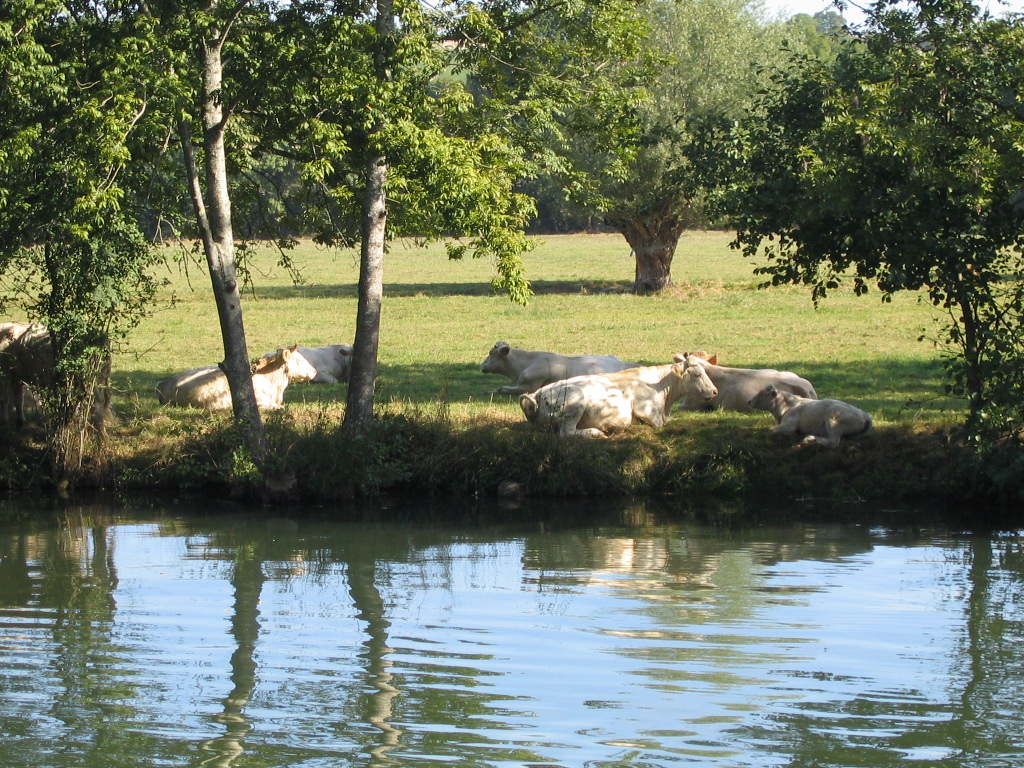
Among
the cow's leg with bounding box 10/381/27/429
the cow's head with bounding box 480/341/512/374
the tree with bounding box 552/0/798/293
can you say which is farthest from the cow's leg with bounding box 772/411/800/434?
the tree with bounding box 552/0/798/293

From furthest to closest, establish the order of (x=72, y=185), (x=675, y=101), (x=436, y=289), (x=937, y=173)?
1. (x=436, y=289)
2. (x=675, y=101)
3. (x=72, y=185)
4. (x=937, y=173)

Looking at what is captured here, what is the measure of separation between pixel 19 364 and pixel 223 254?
4.18 metres

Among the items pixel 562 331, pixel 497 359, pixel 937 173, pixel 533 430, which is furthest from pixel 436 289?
pixel 937 173

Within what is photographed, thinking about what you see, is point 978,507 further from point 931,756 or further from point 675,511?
point 931,756

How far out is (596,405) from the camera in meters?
17.0

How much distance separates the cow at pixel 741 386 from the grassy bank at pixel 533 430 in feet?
1.71

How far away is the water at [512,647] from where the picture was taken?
7324 millimetres

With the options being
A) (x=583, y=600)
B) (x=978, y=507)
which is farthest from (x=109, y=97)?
(x=978, y=507)

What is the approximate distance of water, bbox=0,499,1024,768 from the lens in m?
7.32

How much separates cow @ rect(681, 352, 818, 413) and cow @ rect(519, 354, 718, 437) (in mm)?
816

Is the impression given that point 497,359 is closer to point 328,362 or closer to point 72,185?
point 328,362

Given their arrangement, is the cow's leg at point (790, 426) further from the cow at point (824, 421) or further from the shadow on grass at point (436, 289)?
the shadow on grass at point (436, 289)

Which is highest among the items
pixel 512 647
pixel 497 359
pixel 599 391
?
pixel 497 359

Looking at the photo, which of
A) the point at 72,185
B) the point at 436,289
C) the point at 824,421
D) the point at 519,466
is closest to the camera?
the point at 72,185
